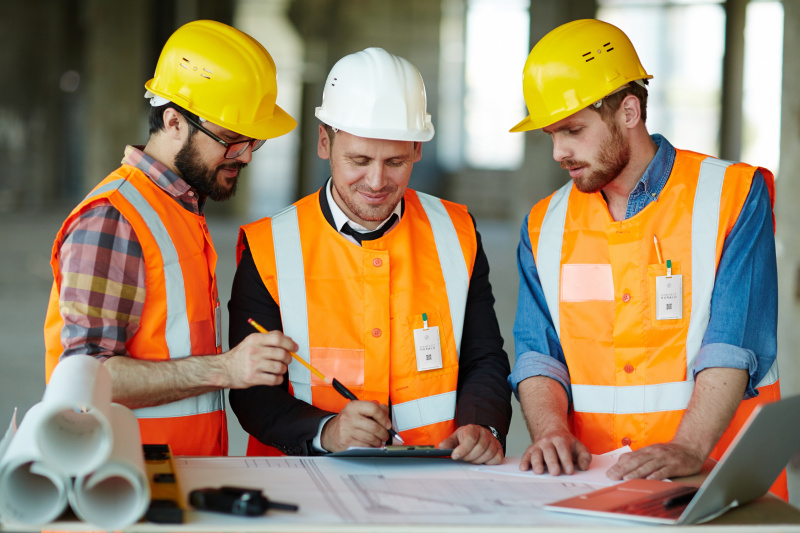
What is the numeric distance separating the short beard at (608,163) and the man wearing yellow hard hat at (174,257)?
40.2 inches

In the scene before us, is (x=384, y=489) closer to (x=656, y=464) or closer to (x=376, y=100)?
(x=656, y=464)

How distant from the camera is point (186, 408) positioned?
2.51 metres

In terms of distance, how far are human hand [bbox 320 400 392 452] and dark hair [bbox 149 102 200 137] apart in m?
1.05

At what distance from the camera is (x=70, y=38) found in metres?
22.2

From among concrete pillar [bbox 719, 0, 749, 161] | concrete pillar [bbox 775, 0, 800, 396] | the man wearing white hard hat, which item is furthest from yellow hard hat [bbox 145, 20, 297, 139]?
concrete pillar [bbox 719, 0, 749, 161]

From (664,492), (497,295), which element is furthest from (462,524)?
(497,295)

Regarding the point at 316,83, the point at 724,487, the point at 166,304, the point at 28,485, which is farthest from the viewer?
the point at 316,83

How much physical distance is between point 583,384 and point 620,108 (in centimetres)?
92

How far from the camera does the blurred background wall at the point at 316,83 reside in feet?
58.6

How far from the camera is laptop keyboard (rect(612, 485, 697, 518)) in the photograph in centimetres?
178

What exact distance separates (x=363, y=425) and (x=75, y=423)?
78cm

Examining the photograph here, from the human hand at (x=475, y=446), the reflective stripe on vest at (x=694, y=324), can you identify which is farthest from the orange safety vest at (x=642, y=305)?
the human hand at (x=475, y=446)

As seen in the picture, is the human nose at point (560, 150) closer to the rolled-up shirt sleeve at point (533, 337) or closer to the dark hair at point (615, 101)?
the dark hair at point (615, 101)

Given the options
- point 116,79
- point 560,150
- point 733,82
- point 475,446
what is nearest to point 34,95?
point 116,79
